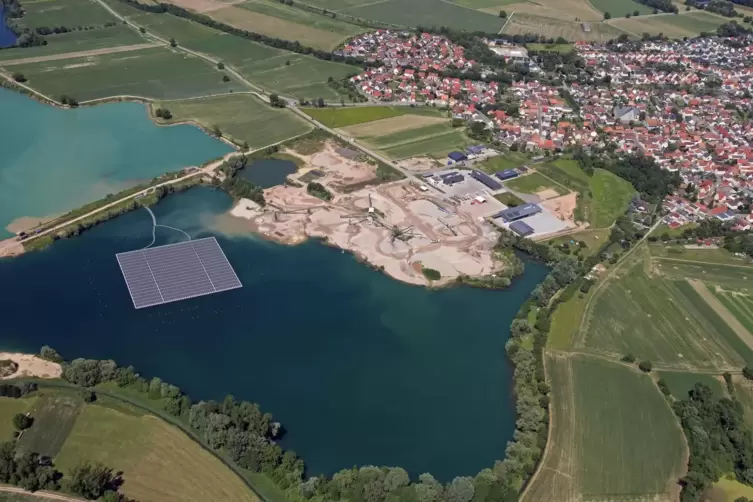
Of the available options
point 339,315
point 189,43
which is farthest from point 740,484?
point 189,43

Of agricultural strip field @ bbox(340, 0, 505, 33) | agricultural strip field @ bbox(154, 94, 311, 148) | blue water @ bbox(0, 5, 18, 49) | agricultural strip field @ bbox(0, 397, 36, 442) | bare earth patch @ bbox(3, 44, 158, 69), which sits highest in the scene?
agricultural strip field @ bbox(340, 0, 505, 33)

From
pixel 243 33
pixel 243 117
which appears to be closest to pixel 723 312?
pixel 243 117

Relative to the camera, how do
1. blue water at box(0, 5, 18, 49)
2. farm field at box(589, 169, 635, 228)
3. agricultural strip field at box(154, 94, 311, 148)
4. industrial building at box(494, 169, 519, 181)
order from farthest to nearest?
blue water at box(0, 5, 18, 49) < agricultural strip field at box(154, 94, 311, 148) < industrial building at box(494, 169, 519, 181) < farm field at box(589, 169, 635, 228)

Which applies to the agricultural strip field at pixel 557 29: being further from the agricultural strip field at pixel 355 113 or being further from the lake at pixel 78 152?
the lake at pixel 78 152

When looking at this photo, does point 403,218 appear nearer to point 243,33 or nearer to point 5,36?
point 243,33

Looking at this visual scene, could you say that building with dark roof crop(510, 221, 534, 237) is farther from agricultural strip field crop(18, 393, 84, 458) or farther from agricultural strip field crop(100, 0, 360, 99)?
agricultural strip field crop(18, 393, 84, 458)

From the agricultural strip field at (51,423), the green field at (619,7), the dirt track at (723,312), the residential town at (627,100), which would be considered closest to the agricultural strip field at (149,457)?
the agricultural strip field at (51,423)

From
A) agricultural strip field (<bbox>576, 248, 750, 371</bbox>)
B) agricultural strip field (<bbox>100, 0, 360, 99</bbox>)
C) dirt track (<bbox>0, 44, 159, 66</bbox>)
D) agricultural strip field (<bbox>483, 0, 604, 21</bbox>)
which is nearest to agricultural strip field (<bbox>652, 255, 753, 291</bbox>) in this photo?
agricultural strip field (<bbox>576, 248, 750, 371</bbox>)
